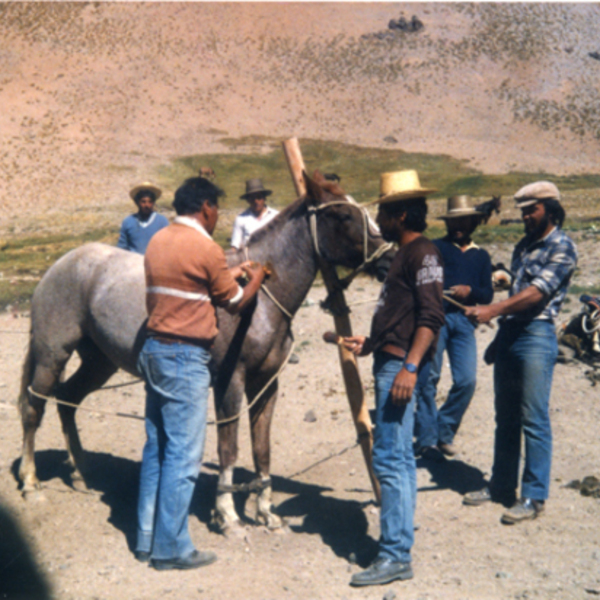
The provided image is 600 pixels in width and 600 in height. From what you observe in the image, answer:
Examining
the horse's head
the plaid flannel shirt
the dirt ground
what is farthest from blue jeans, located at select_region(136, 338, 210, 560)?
the plaid flannel shirt

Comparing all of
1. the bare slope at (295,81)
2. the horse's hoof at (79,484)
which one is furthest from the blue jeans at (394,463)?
the bare slope at (295,81)

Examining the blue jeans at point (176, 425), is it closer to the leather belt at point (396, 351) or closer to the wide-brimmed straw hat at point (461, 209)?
the leather belt at point (396, 351)

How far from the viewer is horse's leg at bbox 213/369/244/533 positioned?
17.2 feet

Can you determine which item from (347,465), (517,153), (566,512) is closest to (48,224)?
(347,465)

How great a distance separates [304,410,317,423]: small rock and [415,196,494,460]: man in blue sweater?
1.42m

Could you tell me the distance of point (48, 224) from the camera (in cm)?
2770

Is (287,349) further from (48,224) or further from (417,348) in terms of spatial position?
(48,224)

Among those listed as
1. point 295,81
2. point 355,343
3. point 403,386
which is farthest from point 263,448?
point 295,81

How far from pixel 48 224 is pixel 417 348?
26014 millimetres

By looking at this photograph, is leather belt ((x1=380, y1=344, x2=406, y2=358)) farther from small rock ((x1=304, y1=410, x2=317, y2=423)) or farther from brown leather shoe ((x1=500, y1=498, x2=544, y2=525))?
small rock ((x1=304, y1=410, x2=317, y2=423))

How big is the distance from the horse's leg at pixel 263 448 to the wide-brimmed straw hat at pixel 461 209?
7.69 feet

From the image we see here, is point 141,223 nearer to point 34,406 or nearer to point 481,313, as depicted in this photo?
point 34,406

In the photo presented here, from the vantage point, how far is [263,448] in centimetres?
550

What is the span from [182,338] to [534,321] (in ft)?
8.50
